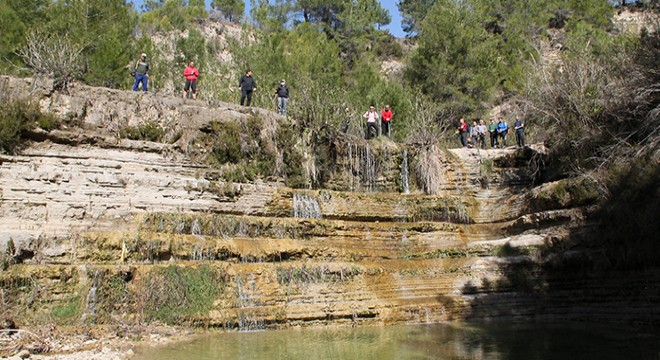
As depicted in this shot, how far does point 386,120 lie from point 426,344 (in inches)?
489

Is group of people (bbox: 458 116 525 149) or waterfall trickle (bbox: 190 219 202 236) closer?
waterfall trickle (bbox: 190 219 202 236)

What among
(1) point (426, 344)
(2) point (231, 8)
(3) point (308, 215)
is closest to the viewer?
(1) point (426, 344)

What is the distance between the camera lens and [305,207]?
16.9 m

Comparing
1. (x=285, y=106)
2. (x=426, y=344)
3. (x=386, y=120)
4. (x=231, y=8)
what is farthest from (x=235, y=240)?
(x=231, y=8)

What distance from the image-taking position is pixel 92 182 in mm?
14688

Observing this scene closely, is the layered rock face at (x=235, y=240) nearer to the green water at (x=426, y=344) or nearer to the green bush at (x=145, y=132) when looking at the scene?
the green bush at (x=145, y=132)

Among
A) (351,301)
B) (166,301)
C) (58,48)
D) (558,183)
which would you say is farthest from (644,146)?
(58,48)

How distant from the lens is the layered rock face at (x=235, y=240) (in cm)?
1255

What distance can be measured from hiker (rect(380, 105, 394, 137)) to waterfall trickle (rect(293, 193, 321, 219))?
647 centimetres

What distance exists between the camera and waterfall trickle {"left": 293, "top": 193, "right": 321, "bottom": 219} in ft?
55.0

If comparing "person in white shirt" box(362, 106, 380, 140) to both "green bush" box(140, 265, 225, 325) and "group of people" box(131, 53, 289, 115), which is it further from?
"green bush" box(140, 265, 225, 325)

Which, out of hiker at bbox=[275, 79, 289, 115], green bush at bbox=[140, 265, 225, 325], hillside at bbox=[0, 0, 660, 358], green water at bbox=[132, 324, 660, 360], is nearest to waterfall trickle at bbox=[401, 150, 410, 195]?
hillside at bbox=[0, 0, 660, 358]

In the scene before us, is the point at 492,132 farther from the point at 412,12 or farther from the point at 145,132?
the point at 412,12

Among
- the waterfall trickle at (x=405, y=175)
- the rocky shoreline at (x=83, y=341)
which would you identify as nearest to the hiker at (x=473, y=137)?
the waterfall trickle at (x=405, y=175)
